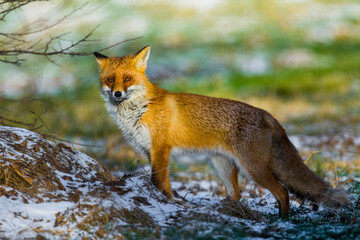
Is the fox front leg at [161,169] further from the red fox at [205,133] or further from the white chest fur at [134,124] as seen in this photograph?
the white chest fur at [134,124]

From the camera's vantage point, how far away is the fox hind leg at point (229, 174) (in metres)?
6.34

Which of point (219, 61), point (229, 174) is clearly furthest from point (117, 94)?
point (219, 61)

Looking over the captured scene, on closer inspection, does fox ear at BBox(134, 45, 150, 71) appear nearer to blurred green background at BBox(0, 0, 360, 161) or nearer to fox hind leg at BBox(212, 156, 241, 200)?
fox hind leg at BBox(212, 156, 241, 200)

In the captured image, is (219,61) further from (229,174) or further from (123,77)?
(123,77)

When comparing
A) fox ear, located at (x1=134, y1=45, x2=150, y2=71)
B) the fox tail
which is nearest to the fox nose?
fox ear, located at (x1=134, y1=45, x2=150, y2=71)

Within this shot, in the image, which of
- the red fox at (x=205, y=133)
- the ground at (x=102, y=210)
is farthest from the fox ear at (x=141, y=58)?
the ground at (x=102, y=210)

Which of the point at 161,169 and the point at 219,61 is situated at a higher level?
the point at 219,61

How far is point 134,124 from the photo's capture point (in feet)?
19.6

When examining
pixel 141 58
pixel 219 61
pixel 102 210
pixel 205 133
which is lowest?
pixel 102 210

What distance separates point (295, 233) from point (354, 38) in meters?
24.2

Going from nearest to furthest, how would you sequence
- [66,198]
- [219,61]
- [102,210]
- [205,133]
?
[102,210] → [66,198] → [205,133] → [219,61]

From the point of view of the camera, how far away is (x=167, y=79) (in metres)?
19.7

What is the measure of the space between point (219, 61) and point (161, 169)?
17273mm

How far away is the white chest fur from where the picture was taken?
5922 millimetres
